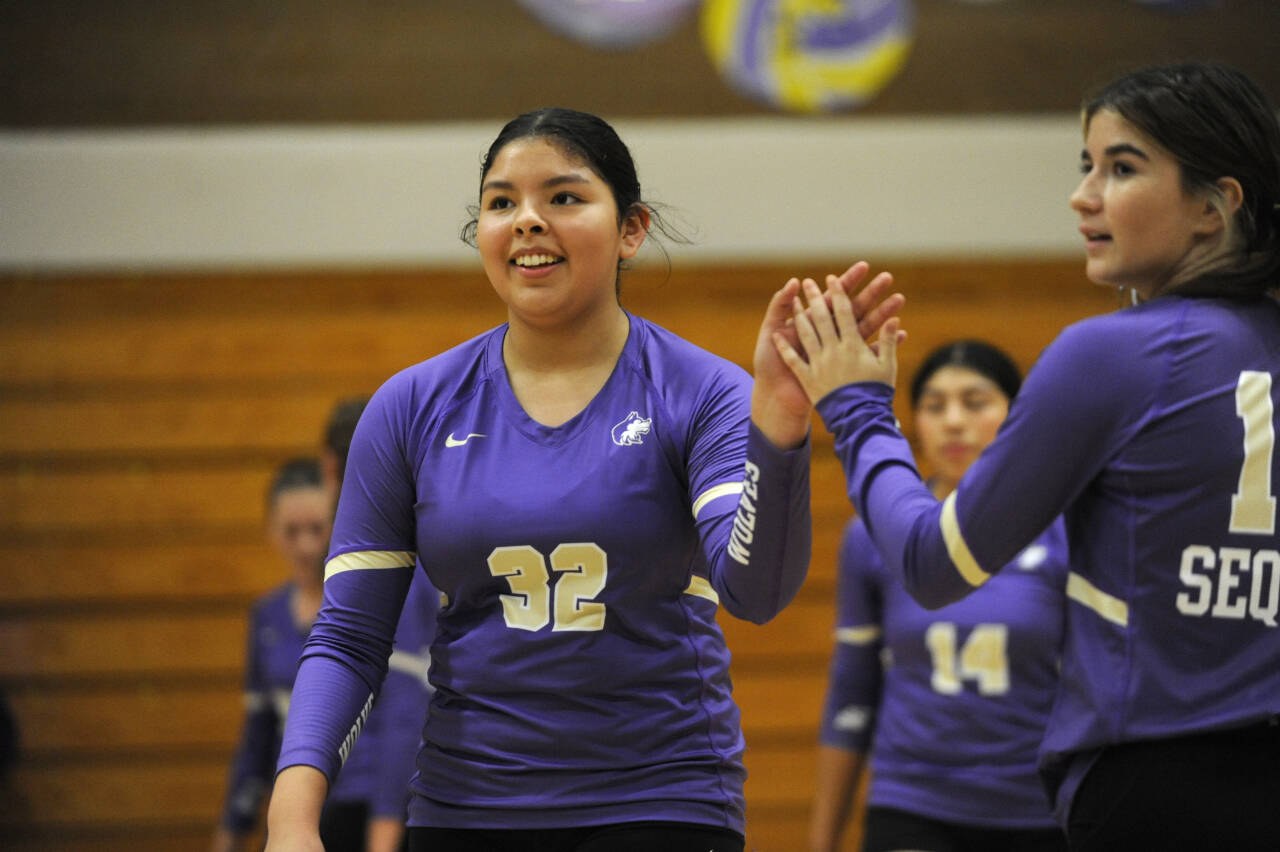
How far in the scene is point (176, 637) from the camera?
6270mm

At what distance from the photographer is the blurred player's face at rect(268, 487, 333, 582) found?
459cm

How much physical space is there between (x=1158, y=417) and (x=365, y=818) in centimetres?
310

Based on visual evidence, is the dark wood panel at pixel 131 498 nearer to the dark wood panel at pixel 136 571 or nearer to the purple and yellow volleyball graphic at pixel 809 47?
the dark wood panel at pixel 136 571

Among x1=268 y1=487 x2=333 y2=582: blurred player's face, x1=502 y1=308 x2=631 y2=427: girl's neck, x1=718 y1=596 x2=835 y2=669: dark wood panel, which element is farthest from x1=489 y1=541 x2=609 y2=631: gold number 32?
x1=718 y1=596 x2=835 y2=669: dark wood panel

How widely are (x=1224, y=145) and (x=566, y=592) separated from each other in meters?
1.10

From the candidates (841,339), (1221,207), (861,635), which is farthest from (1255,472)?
(861,635)

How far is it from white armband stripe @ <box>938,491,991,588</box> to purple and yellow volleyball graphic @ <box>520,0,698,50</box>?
4790mm

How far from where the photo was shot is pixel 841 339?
6.18 ft

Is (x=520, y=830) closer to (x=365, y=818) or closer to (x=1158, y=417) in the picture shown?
(x=1158, y=417)

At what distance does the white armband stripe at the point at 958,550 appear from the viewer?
1751 mm

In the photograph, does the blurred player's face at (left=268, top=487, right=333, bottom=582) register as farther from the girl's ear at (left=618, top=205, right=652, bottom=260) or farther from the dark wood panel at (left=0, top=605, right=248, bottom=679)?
the girl's ear at (left=618, top=205, right=652, bottom=260)

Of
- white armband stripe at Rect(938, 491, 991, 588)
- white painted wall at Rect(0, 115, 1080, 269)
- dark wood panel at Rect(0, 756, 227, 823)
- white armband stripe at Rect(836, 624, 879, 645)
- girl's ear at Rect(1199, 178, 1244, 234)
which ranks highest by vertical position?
white painted wall at Rect(0, 115, 1080, 269)

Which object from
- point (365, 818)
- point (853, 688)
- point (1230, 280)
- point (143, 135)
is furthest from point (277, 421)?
point (1230, 280)

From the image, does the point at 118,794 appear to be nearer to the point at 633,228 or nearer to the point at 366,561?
the point at 366,561
